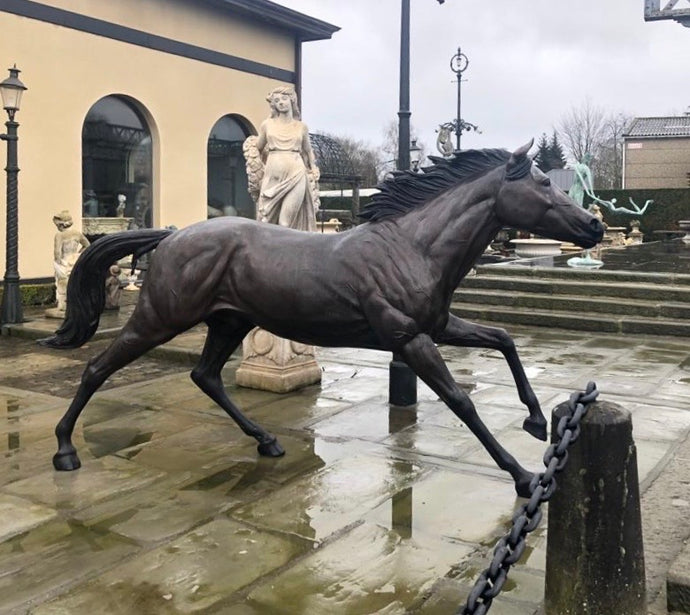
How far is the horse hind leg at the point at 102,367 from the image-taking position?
15.1 ft

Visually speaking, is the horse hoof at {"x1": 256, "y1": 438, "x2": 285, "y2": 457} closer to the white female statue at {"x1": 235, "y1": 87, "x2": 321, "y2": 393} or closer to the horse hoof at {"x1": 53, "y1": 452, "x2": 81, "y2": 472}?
the horse hoof at {"x1": 53, "y1": 452, "x2": 81, "y2": 472}

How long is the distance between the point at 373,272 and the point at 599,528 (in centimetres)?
192

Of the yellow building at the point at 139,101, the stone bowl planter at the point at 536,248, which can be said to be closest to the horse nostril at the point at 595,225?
the yellow building at the point at 139,101

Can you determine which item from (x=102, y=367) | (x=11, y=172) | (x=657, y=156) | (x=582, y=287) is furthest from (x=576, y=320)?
(x=657, y=156)

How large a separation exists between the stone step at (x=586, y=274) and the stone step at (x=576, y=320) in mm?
1277

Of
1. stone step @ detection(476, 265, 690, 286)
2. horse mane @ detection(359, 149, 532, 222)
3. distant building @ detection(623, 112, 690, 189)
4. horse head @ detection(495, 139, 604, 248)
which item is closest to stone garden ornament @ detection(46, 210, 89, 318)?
stone step @ detection(476, 265, 690, 286)

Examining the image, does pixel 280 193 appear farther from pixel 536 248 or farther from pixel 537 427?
pixel 536 248

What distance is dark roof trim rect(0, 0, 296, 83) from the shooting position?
14.6 metres

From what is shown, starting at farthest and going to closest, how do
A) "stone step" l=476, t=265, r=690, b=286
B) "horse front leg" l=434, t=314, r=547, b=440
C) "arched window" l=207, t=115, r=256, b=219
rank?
"arched window" l=207, t=115, r=256, b=219 → "stone step" l=476, t=265, r=690, b=286 → "horse front leg" l=434, t=314, r=547, b=440

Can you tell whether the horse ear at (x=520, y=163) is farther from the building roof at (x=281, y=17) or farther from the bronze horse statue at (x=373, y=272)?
the building roof at (x=281, y=17)


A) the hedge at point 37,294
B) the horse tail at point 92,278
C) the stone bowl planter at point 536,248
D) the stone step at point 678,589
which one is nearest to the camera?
the stone step at point 678,589

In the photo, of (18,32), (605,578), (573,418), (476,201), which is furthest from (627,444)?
(18,32)

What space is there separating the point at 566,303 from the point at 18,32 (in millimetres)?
11314

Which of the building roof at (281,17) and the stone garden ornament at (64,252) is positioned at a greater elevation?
the building roof at (281,17)
